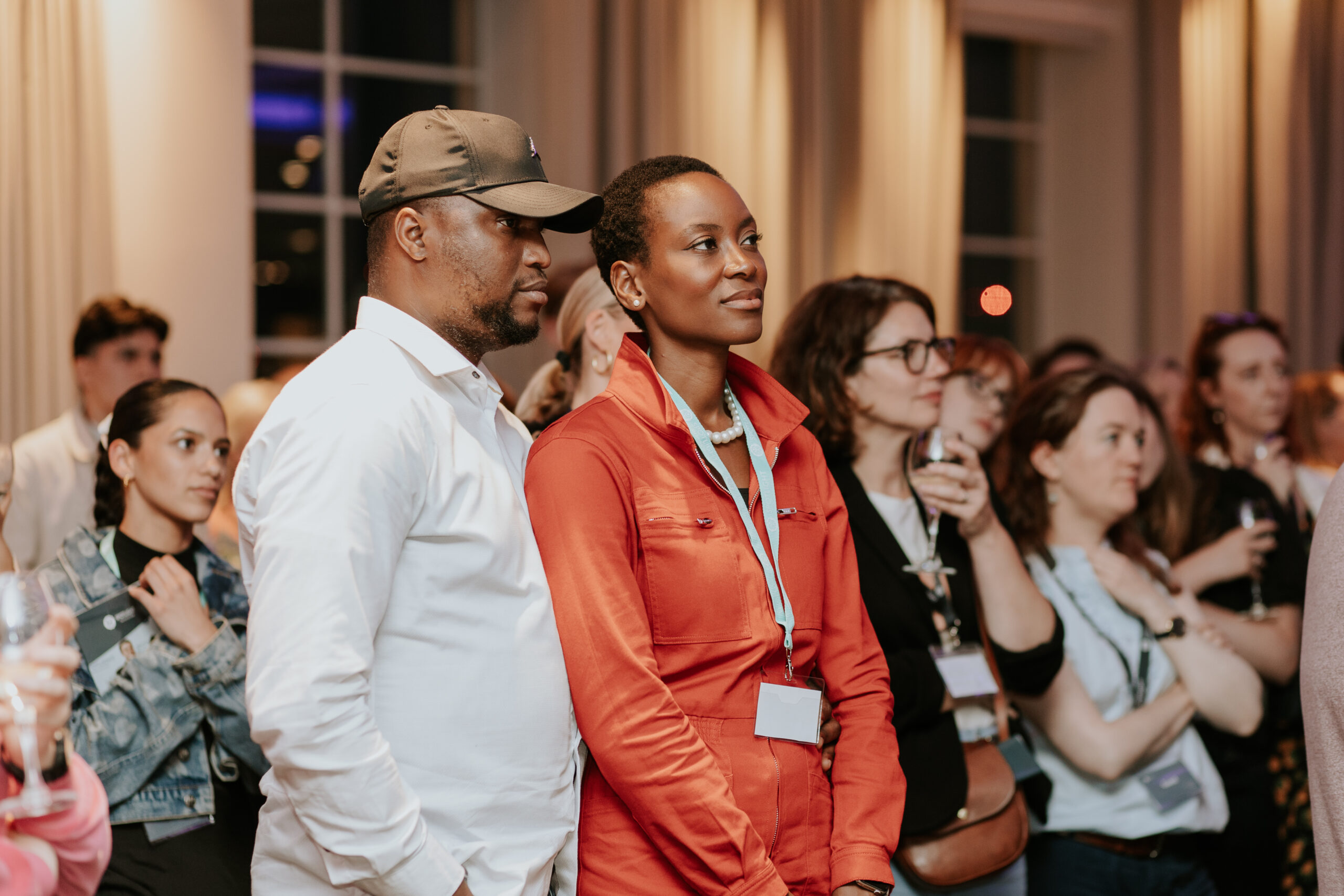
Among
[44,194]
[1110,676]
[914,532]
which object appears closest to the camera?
[914,532]

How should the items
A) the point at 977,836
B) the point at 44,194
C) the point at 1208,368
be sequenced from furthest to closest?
1. the point at 44,194
2. the point at 1208,368
3. the point at 977,836

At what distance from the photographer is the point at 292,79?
15.7ft

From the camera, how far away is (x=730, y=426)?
5.92ft

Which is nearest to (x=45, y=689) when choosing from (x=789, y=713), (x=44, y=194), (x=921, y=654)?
(x=789, y=713)

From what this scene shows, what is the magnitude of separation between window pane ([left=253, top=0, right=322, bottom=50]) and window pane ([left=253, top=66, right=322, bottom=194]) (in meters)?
0.11

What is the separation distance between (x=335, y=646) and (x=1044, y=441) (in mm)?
1838

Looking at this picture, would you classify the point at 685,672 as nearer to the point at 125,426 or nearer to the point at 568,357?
the point at 568,357

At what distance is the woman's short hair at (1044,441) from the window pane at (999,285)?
147 inches

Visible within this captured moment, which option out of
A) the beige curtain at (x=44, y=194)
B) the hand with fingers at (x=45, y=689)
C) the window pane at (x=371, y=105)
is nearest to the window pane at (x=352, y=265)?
the window pane at (x=371, y=105)

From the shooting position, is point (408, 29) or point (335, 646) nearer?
point (335, 646)

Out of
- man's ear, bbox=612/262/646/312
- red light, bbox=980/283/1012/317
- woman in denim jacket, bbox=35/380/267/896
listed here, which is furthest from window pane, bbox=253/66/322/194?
red light, bbox=980/283/1012/317

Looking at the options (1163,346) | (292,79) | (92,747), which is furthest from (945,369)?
(1163,346)

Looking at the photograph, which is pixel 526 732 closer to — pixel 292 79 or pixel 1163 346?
pixel 292 79

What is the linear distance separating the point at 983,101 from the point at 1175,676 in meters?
4.78
